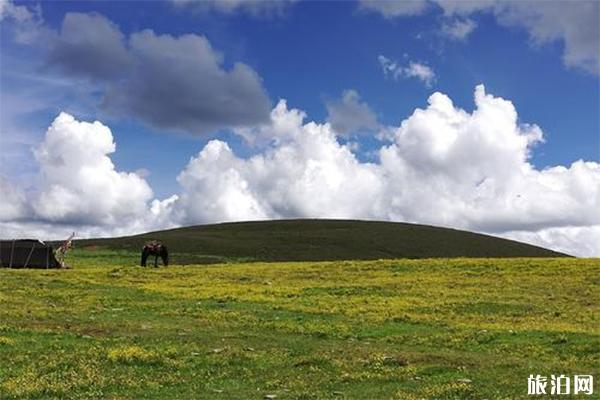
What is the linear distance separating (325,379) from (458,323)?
16.0 metres

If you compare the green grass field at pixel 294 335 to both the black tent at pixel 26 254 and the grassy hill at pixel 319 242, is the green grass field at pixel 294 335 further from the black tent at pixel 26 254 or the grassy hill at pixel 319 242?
the grassy hill at pixel 319 242

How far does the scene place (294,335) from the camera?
30.3 m

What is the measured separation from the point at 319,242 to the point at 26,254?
63.5 metres

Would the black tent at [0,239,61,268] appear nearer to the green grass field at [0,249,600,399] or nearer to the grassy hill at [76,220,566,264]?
the green grass field at [0,249,600,399]

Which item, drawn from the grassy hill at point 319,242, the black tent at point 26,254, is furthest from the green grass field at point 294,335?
the grassy hill at point 319,242

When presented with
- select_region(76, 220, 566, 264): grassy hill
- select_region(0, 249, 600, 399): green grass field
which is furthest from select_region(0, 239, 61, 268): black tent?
select_region(76, 220, 566, 264): grassy hill

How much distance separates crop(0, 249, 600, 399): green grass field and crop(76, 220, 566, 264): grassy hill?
4868cm

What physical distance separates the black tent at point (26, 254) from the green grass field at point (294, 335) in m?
17.9

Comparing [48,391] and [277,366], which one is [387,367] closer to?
[277,366]

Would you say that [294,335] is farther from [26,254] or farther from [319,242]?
[319,242]

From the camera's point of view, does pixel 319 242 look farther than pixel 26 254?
Yes

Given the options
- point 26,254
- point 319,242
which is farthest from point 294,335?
point 319,242

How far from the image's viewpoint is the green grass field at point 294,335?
19.4 m

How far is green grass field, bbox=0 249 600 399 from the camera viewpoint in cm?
1944
